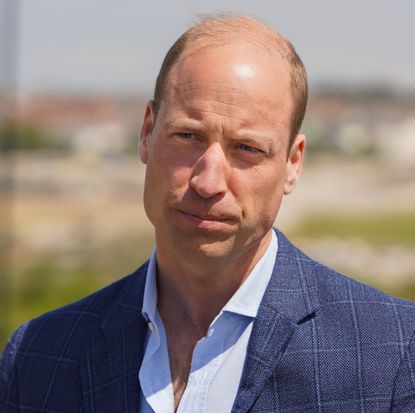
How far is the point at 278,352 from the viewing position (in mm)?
1774

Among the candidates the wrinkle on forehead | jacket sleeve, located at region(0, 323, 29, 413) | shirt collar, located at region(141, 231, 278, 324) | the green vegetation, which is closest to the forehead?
the wrinkle on forehead

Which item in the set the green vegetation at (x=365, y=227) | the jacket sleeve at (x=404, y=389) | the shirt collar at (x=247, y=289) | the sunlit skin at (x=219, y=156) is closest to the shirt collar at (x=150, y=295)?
the shirt collar at (x=247, y=289)

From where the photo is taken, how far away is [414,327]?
1.81m

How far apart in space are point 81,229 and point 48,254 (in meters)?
0.28

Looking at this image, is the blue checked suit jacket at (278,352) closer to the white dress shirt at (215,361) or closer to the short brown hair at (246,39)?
the white dress shirt at (215,361)

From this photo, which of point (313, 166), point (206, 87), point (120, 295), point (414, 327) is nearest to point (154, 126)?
point (206, 87)

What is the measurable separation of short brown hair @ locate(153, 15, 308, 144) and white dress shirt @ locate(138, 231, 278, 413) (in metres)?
0.28

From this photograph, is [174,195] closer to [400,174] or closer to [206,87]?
[206,87]

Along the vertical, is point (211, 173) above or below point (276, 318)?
above

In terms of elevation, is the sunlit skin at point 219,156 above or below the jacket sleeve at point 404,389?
above

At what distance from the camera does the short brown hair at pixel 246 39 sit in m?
1.77

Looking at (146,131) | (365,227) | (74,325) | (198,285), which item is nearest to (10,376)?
(74,325)

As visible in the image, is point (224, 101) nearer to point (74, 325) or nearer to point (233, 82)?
point (233, 82)

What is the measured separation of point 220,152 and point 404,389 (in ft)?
1.61
